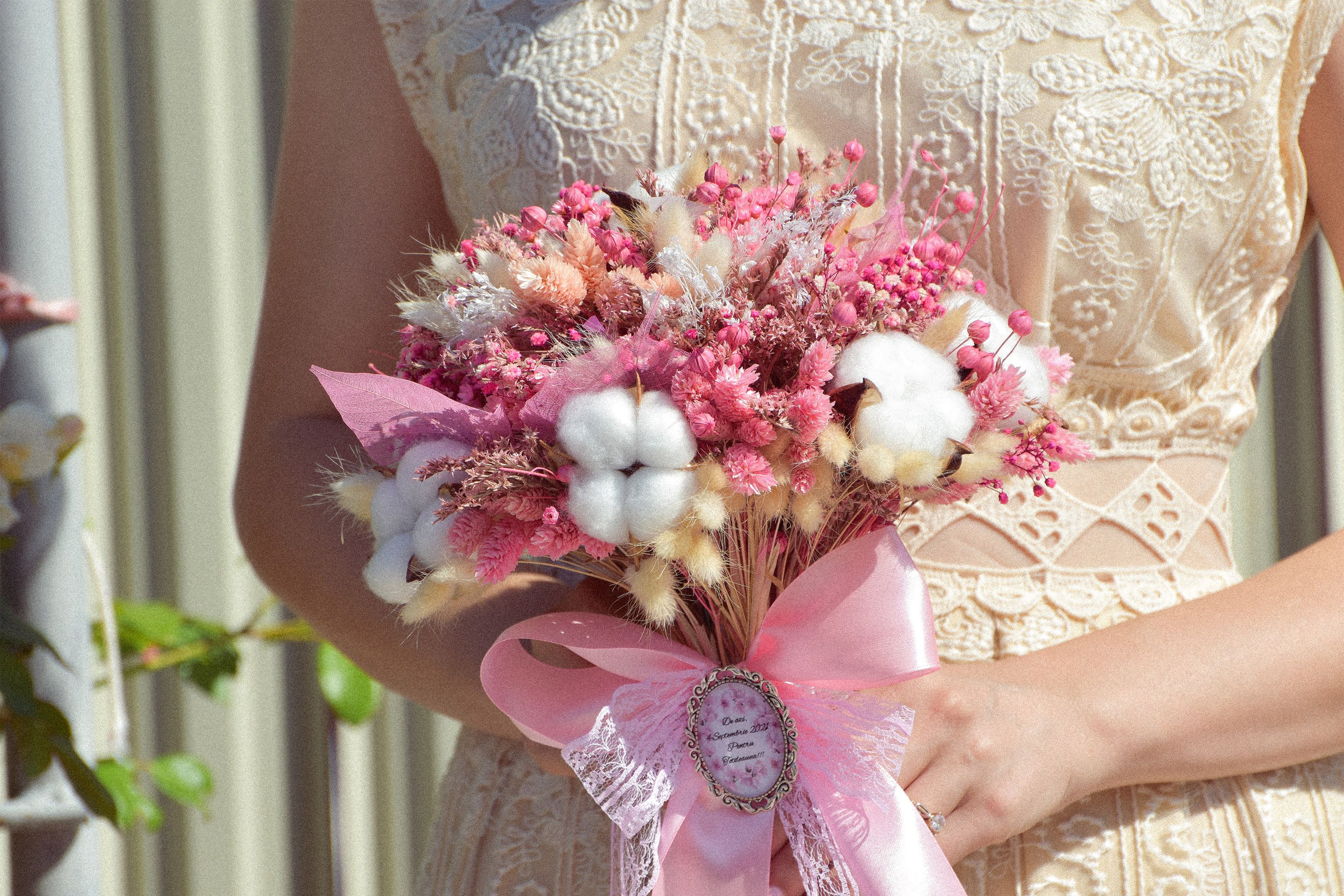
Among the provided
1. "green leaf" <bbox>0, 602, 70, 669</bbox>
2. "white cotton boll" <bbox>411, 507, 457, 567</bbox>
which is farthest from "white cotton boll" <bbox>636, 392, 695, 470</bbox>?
"green leaf" <bbox>0, 602, 70, 669</bbox>

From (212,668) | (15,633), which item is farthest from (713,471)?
(212,668)

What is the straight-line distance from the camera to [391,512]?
594 mm

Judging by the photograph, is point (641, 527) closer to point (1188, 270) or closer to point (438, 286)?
point (438, 286)

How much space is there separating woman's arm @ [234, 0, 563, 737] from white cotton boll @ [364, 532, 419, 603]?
376 mm

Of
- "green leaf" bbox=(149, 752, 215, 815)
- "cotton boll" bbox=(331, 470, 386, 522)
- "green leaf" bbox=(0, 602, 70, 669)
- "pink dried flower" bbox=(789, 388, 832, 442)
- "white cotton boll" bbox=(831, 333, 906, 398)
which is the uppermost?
"white cotton boll" bbox=(831, 333, 906, 398)

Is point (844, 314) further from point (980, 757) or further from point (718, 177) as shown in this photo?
point (980, 757)

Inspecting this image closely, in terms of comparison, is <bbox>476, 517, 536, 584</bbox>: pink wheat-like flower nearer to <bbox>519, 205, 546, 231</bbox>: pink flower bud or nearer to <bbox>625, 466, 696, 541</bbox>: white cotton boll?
<bbox>625, 466, 696, 541</bbox>: white cotton boll

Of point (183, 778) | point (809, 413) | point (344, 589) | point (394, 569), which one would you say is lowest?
point (183, 778)

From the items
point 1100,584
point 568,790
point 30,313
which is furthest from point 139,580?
point 1100,584

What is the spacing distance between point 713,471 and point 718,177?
0.18m

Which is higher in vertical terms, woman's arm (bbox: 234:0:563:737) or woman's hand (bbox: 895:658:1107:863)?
woman's arm (bbox: 234:0:563:737)

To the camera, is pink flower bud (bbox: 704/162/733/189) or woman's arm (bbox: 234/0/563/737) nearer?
pink flower bud (bbox: 704/162/733/189)

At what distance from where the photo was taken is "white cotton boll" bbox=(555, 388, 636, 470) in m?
0.52

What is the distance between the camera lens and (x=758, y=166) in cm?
87
